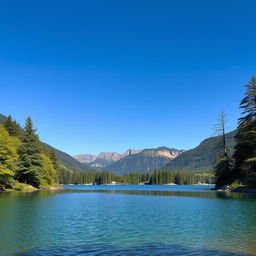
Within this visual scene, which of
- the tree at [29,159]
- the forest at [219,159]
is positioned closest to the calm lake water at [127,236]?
the forest at [219,159]

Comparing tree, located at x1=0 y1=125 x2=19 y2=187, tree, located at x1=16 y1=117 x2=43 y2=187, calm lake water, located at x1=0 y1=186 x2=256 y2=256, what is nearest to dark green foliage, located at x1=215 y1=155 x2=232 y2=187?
calm lake water, located at x1=0 y1=186 x2=256 y2=256

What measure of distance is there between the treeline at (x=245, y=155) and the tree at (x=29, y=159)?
54.4 meters

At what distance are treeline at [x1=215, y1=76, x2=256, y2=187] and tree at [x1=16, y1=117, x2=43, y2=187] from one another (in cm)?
5439

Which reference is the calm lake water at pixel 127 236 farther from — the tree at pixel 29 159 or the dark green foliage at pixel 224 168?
the tree at pixel 29 159

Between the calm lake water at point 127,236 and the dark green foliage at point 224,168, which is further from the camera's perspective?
the dark green foliage at point 224,168

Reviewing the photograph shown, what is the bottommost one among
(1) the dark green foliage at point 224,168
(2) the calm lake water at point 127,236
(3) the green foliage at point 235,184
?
(2) the calm lake water at point 127,236

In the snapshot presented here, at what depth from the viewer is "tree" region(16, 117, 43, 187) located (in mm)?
81000

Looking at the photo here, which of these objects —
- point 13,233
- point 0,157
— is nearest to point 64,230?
point 13,233

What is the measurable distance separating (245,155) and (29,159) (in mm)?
60371

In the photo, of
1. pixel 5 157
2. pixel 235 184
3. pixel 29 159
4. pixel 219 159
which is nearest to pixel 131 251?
pixel 5 157

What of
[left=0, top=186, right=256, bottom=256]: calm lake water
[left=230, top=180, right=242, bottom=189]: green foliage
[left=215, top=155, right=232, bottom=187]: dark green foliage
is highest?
[left=215, top=155, right=232, bottom=187]: dark green foliage

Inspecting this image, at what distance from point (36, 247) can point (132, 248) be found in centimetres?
532

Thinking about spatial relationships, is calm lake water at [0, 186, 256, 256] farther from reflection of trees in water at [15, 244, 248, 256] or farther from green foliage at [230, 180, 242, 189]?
green foliage at [230, 180, 242, 189]

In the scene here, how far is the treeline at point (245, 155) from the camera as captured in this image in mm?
61822
